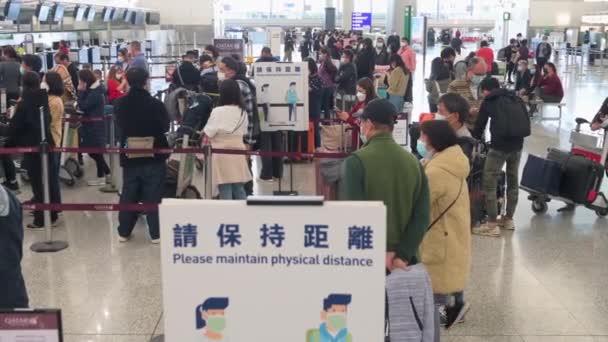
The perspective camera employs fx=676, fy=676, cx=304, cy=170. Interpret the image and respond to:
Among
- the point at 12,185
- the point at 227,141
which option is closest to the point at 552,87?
the point at 227,141

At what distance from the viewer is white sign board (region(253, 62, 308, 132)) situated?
23.7 feet

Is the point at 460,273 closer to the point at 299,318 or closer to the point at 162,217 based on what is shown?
the point at 299,318

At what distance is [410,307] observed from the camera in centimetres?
301

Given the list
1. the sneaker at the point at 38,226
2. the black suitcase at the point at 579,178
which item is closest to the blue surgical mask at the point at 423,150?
the black suitcase at the point at 579,178

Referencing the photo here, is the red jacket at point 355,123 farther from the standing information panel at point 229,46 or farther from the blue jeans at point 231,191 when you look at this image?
the standing information panel at point 229,46

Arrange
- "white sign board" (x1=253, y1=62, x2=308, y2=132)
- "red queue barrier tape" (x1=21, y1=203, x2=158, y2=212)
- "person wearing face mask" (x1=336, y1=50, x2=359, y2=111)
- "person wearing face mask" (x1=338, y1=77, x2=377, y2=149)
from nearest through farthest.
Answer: "red queue barrier tape" (x1=21, y1=203, x2=158, y2=212), "white sign board" (x1=253, y1=62, x2=308, y2=132), "person wearing face mask" (x1=338, y1=77, x2=377, y2=149), "person wearing face mask" (x1=336, y1=50, x2=359, y2=111)

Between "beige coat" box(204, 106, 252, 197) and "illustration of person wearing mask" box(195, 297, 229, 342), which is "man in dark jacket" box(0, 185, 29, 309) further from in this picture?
"beige coat" box(204, 106, 252, 197)

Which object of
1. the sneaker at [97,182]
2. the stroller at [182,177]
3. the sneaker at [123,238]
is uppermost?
the stroller at [182,177]

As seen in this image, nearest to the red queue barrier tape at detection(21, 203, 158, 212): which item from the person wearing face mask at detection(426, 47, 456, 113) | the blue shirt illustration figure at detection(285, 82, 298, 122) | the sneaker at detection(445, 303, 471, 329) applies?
the blue shirt illustration figure at detection(285, 82, 298, 122)

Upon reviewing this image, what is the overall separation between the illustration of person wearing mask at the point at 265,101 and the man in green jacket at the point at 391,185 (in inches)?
163

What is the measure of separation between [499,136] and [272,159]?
10.9 feet

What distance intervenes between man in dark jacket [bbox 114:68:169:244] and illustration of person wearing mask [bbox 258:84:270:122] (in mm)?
1536

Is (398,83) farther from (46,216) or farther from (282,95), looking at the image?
(46,216)

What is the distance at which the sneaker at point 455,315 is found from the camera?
4.39m
